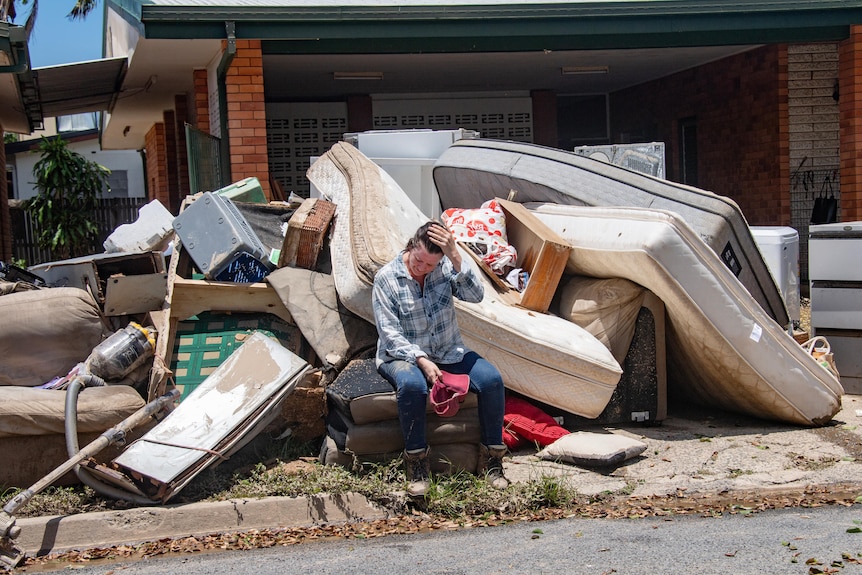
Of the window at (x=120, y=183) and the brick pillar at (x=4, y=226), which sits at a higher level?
the window at (x=120, y=183)

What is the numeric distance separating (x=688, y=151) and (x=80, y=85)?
853cm

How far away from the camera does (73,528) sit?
440 cm

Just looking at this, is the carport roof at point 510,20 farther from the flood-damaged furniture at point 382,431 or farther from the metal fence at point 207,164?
the flood-damaged furniture at point 382,431

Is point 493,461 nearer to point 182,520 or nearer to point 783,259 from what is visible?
point 182,520

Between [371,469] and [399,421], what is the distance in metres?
0.30

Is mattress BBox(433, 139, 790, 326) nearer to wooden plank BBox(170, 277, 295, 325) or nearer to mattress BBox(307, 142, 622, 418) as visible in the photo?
mattress BBox(307, 142, 622, 418)

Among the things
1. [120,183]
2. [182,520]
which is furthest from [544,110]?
[120,183]

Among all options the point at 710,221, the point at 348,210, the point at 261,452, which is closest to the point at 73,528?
the point at 261,452

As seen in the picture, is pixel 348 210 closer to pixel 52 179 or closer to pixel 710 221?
pixel 710 221

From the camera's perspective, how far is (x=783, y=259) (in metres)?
7.64

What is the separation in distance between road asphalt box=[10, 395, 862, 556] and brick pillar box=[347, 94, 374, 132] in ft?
25.6

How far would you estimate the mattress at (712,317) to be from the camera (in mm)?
5594

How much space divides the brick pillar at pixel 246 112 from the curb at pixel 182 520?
4.84 m

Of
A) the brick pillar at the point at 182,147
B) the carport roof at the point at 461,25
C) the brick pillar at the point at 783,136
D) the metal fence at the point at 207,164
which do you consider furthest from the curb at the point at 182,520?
the brick pillar at the point at 182,147
